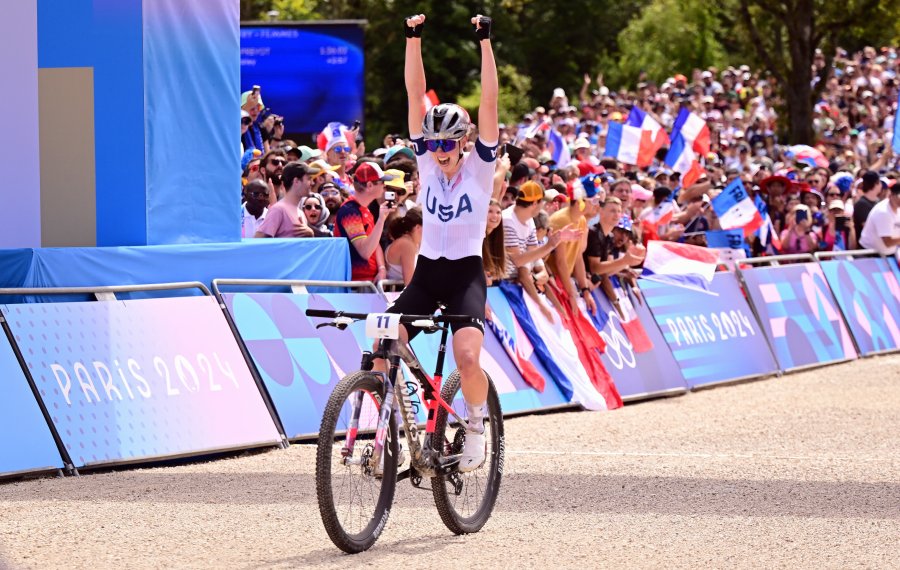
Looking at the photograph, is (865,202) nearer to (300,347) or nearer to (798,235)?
(798,235)

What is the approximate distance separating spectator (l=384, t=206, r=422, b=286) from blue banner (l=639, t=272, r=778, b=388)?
373cm

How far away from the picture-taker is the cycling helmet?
7820mm

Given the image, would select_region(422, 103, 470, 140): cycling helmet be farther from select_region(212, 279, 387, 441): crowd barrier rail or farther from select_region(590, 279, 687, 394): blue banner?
select_region(590, 279, 687, 394): blue banner

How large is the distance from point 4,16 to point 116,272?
1.92 meters

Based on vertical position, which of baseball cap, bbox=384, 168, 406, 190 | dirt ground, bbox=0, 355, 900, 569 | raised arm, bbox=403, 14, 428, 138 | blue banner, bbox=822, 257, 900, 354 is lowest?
blue banner, bbox=822, 257, 900, 354

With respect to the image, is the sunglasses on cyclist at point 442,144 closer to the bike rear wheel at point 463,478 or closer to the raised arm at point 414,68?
the raised arm at point 414,68

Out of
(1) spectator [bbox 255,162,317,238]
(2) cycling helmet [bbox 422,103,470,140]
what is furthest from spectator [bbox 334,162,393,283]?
(2) cycling helmet [bbox 422,103,470,140]

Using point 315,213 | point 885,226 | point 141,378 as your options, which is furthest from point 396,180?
point 885,226

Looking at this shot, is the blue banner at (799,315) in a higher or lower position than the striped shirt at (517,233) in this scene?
lower

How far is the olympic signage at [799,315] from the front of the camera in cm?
1731

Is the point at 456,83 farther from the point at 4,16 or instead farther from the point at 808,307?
the point at 4,16

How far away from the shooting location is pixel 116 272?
10.6 meters

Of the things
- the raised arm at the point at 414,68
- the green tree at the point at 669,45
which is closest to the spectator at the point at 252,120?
the raised arm at the point at 414,68

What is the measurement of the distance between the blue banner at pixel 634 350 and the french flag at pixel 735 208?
2711 mm
